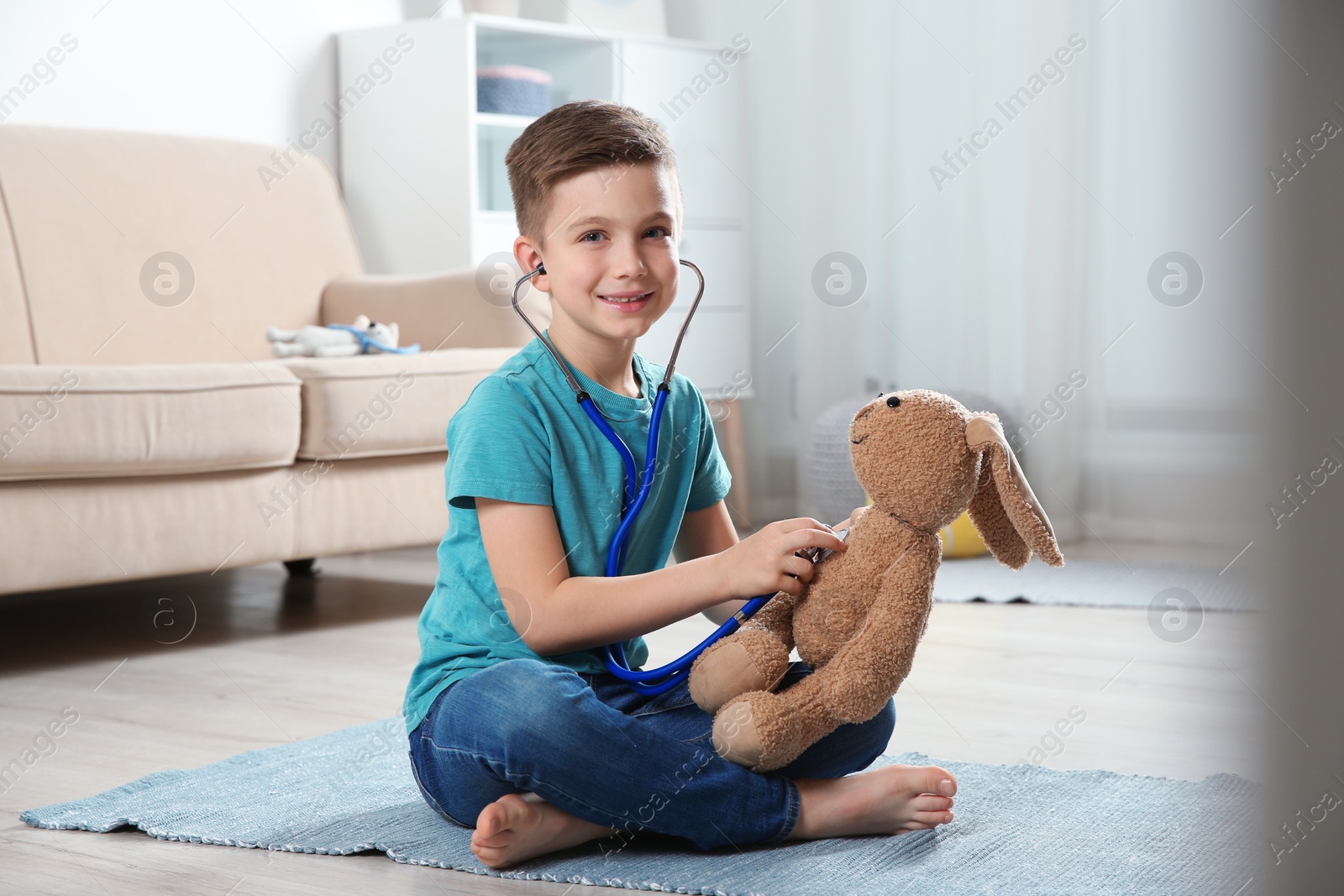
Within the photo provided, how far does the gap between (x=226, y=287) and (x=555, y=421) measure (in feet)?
5.54

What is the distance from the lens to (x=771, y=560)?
3.19ft

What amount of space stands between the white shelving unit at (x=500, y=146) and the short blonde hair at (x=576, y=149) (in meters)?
1.81

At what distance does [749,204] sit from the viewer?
3.41 m

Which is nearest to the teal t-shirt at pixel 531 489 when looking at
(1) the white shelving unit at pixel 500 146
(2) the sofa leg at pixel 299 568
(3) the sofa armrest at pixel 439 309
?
(3) the sofa armrest at pixel 439 309

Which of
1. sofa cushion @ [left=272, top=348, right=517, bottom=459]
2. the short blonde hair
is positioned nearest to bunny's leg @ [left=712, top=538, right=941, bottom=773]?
the short blonde hair

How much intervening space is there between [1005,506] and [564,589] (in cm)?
33

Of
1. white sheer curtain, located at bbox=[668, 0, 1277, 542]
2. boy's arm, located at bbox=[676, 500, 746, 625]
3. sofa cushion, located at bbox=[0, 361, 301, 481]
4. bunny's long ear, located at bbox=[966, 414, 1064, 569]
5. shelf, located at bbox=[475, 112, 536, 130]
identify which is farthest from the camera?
shelf, located at bbox=[475, 112, 536, 130]

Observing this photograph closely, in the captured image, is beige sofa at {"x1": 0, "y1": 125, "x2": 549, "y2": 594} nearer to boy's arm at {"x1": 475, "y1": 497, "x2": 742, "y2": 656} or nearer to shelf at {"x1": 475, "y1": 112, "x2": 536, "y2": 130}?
shelf at {"x1": 475, "y1": 112, "x2": 536, "y2": 130}

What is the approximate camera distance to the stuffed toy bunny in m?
0.97

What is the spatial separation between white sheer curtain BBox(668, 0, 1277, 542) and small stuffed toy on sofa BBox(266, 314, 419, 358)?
47.6 inches

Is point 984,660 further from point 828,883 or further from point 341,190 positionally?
point 341,190

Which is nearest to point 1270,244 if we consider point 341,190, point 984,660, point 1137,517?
point 984,660

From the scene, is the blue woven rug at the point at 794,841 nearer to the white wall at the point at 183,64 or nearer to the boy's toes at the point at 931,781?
the boy's toes at the point at 931,781

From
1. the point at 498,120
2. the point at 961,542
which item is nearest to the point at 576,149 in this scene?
the point at 961,542
